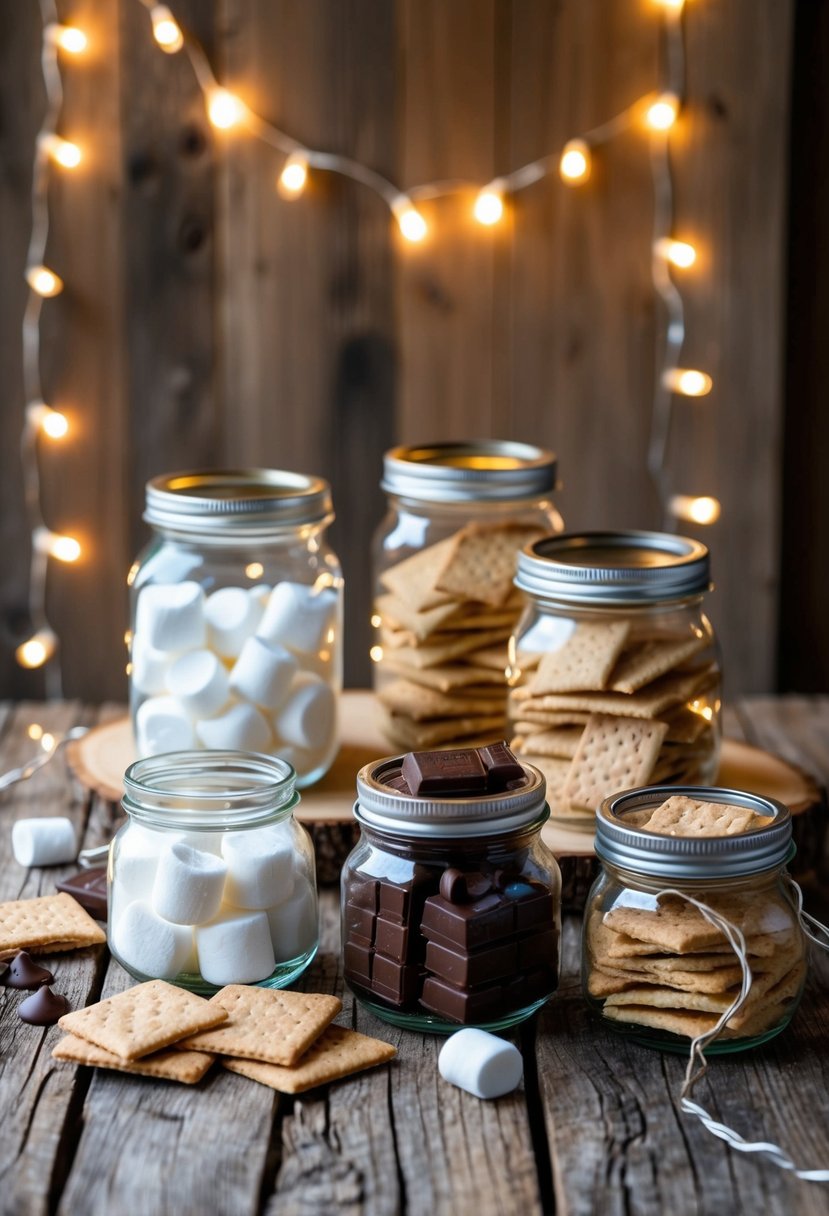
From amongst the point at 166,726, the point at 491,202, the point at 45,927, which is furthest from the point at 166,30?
the point at 45,927

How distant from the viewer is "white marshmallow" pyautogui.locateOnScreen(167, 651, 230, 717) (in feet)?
4.94

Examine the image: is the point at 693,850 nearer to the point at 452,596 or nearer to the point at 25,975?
the point at 452,596

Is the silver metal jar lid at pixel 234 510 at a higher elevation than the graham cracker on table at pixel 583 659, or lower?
higher

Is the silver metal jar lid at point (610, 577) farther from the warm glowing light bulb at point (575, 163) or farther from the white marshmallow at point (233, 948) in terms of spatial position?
the warm glowing light bulb at point (575, 163)

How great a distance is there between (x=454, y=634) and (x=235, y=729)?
0.88 feet

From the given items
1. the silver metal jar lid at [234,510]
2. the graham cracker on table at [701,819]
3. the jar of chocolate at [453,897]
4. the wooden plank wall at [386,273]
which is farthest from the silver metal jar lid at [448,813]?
the wooden plank wall at [386,273]

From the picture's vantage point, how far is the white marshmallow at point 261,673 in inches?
59.4

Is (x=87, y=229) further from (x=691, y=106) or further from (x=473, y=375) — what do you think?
(x=691, y=106)

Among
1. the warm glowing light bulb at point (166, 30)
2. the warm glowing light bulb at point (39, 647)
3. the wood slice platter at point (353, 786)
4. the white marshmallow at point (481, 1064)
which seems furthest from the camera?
the warm glowing light bulb at point (39, 647)

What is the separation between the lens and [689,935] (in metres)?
1.15

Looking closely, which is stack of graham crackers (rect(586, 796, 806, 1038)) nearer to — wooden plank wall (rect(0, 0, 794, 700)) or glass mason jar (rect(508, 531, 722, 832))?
glass mason jar (rect(508, 531, 722, 832))

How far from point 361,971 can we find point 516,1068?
17 centimetres

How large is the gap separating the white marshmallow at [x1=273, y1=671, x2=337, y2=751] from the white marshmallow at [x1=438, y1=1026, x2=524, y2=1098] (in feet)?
1.53

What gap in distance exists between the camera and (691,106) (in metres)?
2.21
